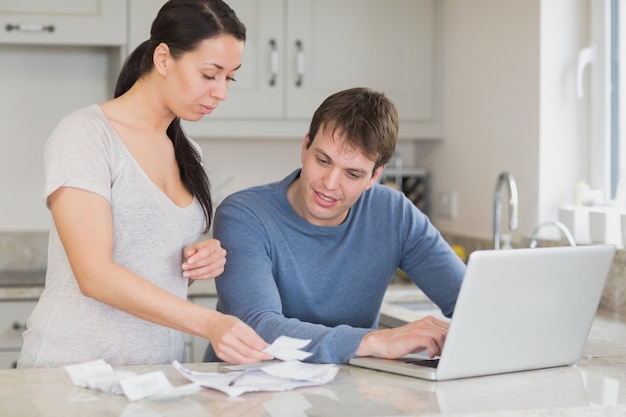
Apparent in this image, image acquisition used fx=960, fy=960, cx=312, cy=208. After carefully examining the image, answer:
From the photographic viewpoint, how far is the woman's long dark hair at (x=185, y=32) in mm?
1715

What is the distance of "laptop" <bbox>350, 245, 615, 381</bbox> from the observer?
1.54 meters

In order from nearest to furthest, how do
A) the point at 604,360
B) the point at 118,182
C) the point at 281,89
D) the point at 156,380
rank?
the point at 156,380
the point at 118,182
the point at 604,360
the point at 281,89

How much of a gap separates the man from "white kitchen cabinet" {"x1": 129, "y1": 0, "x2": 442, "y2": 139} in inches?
58.4

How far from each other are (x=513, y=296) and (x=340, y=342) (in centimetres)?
32

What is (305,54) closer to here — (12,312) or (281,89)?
(281,89)

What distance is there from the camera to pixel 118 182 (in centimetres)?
170

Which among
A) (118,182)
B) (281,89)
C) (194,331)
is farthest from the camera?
(281,89)

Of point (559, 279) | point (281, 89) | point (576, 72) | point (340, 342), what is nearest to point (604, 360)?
point (559, 279)

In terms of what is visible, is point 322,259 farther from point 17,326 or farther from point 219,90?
point 17,326

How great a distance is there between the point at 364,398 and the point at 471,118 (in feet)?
7.40

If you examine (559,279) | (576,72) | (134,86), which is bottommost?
(559,279)

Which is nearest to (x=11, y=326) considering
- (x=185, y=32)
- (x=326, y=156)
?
(x=326, y=156)

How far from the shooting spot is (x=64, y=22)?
3.36 m

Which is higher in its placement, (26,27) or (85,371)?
(26,27)
